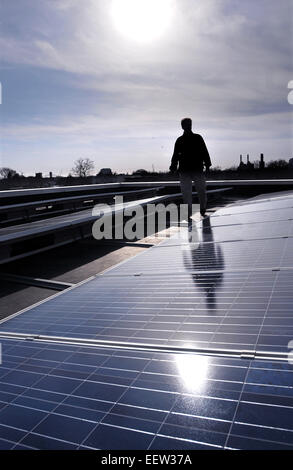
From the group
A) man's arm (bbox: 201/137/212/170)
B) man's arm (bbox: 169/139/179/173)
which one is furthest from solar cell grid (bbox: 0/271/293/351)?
man's arm (bbox: 201/137/212/170)

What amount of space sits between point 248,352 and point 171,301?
4.62 feet

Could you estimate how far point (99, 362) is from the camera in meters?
2.48

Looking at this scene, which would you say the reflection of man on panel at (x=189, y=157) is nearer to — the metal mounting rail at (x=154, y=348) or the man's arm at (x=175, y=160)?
the man's arm at (x=175, y=160)

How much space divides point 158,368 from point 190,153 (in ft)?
27.2

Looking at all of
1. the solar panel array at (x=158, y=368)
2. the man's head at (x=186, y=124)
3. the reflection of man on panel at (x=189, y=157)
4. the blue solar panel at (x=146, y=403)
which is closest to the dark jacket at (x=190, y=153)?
the reflection of man on panel at (x=189, y=157)

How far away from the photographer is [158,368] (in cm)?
229

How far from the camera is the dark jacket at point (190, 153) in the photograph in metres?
9.95

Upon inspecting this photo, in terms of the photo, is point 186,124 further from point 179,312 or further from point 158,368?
point 158,368

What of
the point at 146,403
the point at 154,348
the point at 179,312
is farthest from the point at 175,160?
the point at 146,403

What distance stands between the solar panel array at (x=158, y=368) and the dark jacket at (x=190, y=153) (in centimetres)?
592

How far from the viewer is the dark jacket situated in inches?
392

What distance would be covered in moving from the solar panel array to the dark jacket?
592 centimetres

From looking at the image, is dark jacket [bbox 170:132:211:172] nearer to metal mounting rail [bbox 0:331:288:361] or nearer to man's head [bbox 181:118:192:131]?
man's head [bbox 181:118:192:131]
